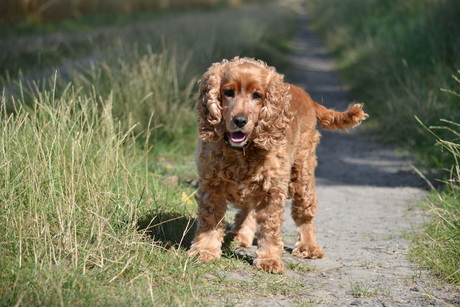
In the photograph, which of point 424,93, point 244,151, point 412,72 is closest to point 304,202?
point 244,151

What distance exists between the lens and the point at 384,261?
495 centimetres

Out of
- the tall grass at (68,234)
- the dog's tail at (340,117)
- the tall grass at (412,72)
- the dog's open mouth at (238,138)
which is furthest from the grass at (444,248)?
the tall grass at (412,72)

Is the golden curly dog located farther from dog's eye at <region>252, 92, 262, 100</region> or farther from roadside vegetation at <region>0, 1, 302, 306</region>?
roadside vegetation at <region>0, 1, 302, 306</region>

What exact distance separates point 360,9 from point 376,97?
11.6 meters

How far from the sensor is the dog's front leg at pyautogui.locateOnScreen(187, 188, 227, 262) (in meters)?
4.58

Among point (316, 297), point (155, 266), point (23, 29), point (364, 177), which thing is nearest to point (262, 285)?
point (316, 297)

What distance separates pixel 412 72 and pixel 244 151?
674 centimetres

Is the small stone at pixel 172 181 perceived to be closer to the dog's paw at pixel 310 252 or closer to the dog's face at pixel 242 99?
the dog's paw at pixel 310 252

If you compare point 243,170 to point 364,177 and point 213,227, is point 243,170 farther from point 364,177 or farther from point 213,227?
point 364,177

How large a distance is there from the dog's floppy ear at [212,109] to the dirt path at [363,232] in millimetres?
1089

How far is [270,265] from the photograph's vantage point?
452 centimetres

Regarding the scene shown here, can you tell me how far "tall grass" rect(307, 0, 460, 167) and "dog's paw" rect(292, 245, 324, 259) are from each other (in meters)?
3.16

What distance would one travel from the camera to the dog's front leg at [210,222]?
4.58 m

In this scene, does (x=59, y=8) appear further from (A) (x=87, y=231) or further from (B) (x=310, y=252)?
(A) (x=87, y=231)
